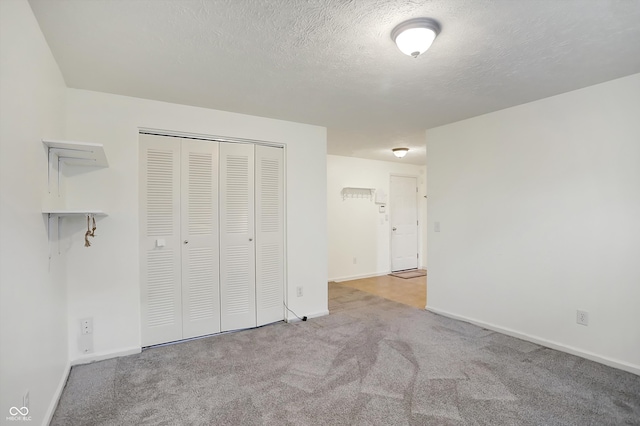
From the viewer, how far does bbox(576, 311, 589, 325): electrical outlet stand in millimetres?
2709

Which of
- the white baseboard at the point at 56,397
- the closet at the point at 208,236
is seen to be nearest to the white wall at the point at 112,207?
the closet at the point at 208,236

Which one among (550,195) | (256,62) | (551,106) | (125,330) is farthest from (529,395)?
(125,330)

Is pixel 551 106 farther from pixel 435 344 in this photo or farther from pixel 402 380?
pixel 402 380

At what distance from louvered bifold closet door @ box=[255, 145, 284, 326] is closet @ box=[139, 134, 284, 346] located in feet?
0.04

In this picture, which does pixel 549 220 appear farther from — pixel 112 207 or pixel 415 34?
pixel 112 207

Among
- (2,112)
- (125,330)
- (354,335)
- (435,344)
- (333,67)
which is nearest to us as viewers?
(2,112)

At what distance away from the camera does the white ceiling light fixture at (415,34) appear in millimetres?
1756

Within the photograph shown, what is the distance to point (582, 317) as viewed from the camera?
8.98 ft

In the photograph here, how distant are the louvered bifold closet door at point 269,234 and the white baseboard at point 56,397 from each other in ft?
5.49

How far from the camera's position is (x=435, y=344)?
2973 mm

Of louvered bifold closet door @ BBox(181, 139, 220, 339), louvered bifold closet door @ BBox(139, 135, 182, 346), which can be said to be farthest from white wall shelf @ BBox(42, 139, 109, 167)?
louvered bifold closet door @ BBox(181, 139, 220, 339)

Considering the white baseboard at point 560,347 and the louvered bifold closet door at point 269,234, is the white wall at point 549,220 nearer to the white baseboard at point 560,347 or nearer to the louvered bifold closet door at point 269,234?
the white baseboard at point 560,347

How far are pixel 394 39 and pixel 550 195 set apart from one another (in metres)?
2.22

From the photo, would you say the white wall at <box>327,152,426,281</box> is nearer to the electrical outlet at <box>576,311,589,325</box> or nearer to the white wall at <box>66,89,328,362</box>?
the white wall at <box>66,89,328,362</box>
